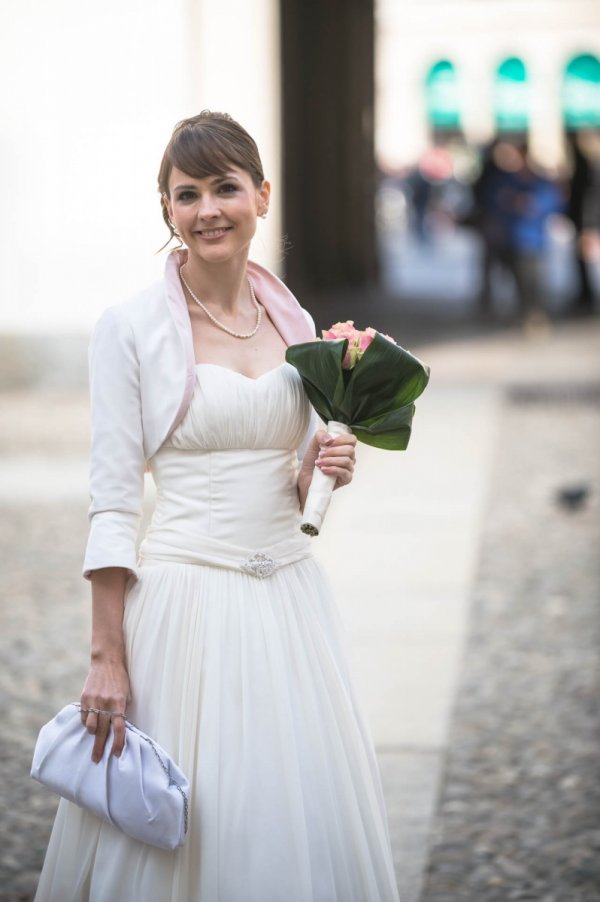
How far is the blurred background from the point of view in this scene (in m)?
4.70

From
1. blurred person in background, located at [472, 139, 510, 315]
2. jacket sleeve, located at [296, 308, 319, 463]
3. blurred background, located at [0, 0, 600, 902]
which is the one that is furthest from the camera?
blurred person in background, located at [472, 139, 510, 315]

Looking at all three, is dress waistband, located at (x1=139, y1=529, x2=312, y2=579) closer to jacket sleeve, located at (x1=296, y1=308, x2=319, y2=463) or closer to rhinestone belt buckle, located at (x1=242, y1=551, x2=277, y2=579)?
rhinestone belt buckle, located at (x1=242, y1=551, x2=277, y2=579)

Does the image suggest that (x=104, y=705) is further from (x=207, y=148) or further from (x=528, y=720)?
(x=528, y=720)

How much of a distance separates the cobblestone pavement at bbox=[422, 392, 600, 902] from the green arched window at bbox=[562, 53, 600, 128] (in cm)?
4092

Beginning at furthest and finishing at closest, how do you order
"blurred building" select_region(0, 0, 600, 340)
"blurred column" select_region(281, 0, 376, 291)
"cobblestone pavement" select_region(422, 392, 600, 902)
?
1. "blurred column" select_region(281, 0, 376, 291)
2. "blurred building" select_region(0, 0, 600, 340)
3. "cobblestone pavement" select_region(422, 392, 600, 902)

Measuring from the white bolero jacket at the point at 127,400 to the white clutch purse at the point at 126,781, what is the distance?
12.8 inches

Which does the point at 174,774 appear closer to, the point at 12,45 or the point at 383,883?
the point at 383,883

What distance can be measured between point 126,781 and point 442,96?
49.1 metres

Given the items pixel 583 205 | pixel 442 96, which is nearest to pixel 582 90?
pixel 442 96

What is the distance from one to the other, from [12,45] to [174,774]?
10418 mm

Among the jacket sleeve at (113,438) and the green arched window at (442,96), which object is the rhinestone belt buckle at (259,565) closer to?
the jacket sleeve at (113,438)

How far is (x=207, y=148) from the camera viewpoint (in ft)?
9.06

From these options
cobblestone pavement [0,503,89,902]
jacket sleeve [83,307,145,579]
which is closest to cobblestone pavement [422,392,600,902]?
cobblestone pavement [0,503,89,902]

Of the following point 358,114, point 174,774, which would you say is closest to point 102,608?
point 174,774
